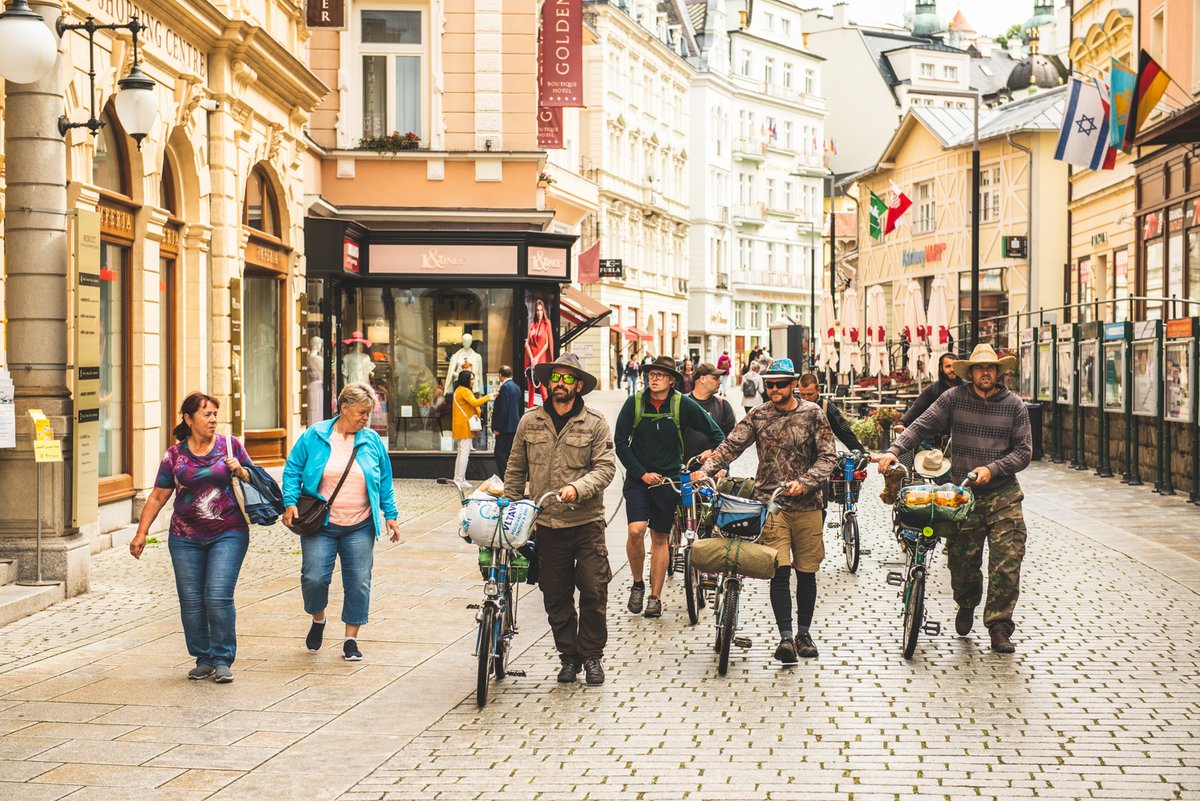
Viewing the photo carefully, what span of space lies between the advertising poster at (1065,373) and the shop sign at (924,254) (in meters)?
28.2

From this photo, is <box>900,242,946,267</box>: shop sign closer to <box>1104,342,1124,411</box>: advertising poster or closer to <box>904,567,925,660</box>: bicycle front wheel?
<box>1104,342,1124,411</box>: advertising poster

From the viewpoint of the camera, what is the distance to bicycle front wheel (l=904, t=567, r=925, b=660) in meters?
9.53

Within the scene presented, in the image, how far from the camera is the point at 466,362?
2452 cm

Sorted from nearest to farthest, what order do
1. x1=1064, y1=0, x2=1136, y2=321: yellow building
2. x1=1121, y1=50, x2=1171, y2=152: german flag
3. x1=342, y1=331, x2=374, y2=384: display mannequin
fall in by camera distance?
1. x1=342, y1=331, x2=374, y2=384: display mannequin
2. x1=1121, y1=50, x2=1171, y2=152: german flag
3. x1=1064, y1=0, x2=1136, y2=321: yellow building

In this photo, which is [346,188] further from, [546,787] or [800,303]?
[800,303]

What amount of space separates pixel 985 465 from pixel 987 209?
44056mm

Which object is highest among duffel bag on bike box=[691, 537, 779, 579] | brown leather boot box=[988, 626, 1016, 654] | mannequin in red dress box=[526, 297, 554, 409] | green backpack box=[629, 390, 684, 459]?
mannequin in red dress box=[526, 297, 554, 409]

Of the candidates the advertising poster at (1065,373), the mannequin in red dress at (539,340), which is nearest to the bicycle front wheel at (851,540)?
the mannequin in red dress at (539,340)

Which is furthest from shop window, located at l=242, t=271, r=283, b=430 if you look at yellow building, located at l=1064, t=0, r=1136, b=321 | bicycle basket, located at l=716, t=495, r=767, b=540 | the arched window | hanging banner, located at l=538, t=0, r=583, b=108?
yellow building, located at l=1064, t=0, r=1136, b=321

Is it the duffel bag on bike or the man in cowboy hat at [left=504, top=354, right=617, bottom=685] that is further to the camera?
the duffel bag on bike

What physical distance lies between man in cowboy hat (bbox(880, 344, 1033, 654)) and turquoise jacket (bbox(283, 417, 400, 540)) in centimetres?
294

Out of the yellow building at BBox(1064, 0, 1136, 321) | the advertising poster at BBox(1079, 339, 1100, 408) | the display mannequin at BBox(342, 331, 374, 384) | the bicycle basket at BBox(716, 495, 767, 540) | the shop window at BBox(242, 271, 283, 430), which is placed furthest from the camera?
the yellow building at BBox(1064, 0, 1136, 321)

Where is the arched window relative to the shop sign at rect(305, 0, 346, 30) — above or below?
below

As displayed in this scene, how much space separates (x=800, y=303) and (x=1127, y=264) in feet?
205
